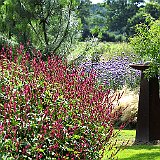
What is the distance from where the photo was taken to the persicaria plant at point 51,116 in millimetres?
4406

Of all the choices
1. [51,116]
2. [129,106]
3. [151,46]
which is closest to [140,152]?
[151,46]

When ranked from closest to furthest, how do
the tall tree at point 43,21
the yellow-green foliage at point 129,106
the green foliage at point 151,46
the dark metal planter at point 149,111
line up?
the green foliage at point 151,46 < the dark metal planter at point 149,111 < the tall tree at point 43,21 < the yellow-green foliage at point 129,106

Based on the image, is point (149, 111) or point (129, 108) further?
point (129, 108)

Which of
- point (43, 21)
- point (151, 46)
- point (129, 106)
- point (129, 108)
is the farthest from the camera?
point (129, 106)

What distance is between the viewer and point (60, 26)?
33.9 ft

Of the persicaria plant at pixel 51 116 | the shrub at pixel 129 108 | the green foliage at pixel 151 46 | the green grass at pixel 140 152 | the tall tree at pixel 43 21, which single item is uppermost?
the tall tree at pixel 43 21

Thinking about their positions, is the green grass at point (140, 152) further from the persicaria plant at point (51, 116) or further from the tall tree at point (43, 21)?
the tall tree at point (43, 21)

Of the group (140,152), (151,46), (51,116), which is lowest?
(140,152)

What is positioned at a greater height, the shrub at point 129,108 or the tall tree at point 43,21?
the tall tree at point 43,21

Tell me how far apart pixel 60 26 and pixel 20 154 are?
6.19 meters

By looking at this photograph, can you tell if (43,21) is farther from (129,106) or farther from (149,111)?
(129,106)

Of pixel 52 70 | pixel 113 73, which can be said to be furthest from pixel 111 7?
pixel 52 70

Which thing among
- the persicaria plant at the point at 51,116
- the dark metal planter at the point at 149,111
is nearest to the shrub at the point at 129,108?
the dark metal planter at the point at 149,111

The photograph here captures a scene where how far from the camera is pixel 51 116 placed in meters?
4.85
